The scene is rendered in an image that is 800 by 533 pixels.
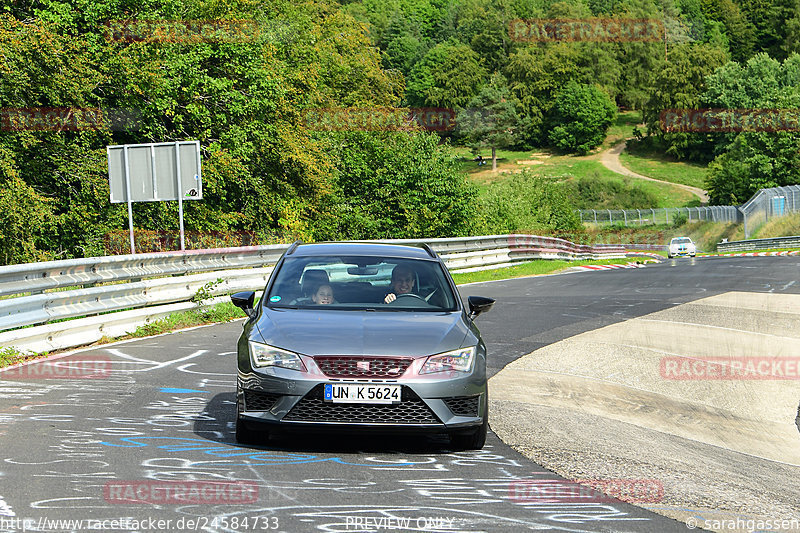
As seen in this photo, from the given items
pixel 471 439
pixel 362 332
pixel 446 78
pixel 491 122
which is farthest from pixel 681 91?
pixel 362 332

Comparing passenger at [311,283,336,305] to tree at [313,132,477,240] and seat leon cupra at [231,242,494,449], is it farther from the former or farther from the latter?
tree at [313,132,477,240]

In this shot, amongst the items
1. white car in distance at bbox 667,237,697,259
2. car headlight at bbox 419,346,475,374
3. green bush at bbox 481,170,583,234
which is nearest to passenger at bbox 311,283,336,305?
car headlight at bbox 419,346,475,374

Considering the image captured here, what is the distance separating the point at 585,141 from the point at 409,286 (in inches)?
5378

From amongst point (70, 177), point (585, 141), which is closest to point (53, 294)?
point (70, 177)

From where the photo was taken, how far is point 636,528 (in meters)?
4.99

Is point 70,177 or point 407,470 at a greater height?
point 70,177

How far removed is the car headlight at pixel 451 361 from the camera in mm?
6648

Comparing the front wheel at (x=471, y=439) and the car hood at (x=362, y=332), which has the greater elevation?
the car hood at (x=362, y=332)

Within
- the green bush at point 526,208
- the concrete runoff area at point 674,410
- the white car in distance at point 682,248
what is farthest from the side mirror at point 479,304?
the white car in distance at point 682,248

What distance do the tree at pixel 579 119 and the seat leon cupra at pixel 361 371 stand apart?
135 m

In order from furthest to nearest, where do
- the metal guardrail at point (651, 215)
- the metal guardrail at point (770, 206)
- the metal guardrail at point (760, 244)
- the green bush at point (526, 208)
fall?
the metal guardrail at point (651, 215)
the metal guardrail at point (770, 206)
the metal guardrail at point (760, 244)
the green bush at point (526, 208)

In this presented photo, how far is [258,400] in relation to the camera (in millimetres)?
6645

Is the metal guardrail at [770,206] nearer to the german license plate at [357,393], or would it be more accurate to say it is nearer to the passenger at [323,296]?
the passenger at [323,296]

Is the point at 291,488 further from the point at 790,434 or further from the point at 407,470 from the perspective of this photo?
the point at 790,434
